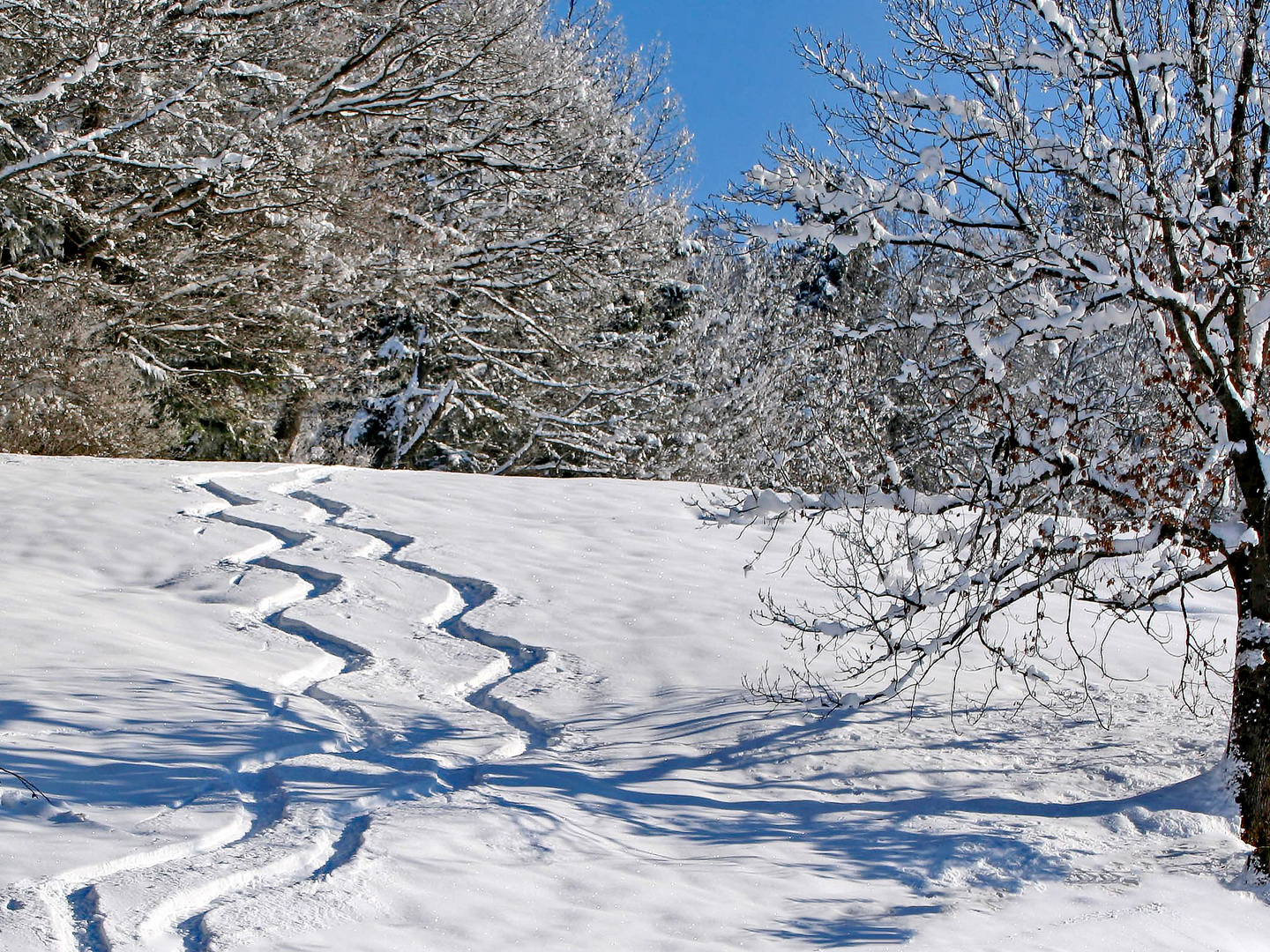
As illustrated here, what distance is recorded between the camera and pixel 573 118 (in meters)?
Answer: 17.6

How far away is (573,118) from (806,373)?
7.03 meters

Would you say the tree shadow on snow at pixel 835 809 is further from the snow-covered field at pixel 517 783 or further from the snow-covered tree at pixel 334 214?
the snow-covered tree at pixel 334 214

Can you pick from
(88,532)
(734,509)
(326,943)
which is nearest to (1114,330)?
(734,509)

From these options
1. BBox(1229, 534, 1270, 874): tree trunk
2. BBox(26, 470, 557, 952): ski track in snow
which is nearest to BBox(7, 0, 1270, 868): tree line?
BBox(1229, 534, 1270, 874): tree trunk

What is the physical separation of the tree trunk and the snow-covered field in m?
0.14

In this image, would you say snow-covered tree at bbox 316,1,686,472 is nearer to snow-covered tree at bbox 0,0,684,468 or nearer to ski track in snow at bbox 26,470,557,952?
snow-covered tree at bbox 0,0,684,468

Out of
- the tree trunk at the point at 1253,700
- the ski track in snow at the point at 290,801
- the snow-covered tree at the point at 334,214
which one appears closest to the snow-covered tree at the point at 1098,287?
the tree trunk at the point at 1253,700

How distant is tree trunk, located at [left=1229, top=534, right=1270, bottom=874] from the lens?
4.39 meters

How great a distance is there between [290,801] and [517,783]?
942mm

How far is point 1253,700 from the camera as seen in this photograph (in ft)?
14.7

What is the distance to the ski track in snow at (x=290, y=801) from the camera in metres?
2.77

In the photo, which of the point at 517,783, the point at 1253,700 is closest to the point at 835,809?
the point at 517,783

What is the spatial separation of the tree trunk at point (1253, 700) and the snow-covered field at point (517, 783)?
14 centimetres

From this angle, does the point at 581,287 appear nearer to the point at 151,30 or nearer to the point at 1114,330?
the point at 151,30
